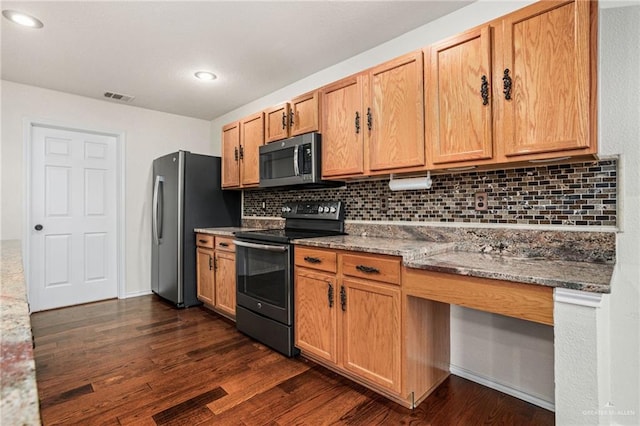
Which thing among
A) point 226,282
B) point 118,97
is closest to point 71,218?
point 118,97

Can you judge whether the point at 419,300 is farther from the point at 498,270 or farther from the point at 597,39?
the point at 597,39

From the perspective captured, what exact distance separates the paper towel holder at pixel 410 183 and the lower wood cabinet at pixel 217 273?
5.39 ft

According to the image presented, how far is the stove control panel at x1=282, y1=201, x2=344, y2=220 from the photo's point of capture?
282cm

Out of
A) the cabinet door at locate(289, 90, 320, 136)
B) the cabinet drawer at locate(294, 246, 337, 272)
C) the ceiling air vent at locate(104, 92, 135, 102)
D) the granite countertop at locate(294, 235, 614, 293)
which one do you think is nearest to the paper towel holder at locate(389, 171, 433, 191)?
the granite countertop at locate(294, 235, 614, 293)

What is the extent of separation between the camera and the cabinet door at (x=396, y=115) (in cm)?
199

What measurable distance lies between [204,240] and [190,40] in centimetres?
195

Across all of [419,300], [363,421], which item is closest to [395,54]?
[419,300]

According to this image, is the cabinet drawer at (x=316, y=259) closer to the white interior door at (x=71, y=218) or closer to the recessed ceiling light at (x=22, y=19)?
the recessed ceiling light at (x=22, y=19)

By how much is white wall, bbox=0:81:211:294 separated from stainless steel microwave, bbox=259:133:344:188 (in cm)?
201

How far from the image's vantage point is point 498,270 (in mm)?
1433

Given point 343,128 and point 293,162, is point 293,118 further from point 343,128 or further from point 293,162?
point 343,128

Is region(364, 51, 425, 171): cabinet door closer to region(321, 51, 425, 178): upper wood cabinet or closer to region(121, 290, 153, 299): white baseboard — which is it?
region(321, 51, 425, 178): upper wood cabinet

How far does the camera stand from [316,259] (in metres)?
2.24

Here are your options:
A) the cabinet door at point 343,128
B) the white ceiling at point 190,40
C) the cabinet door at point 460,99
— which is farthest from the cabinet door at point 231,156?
the cabinet door at point 460,99
